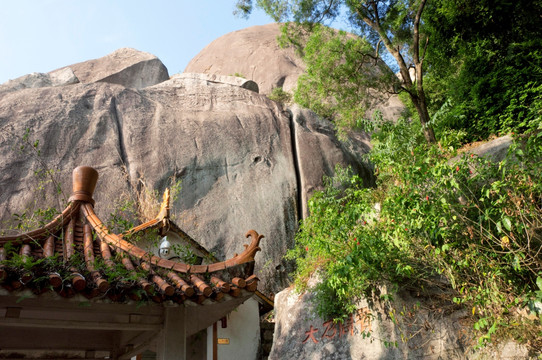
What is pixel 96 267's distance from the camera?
394 centimetres

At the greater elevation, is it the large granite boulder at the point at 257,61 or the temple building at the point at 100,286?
the large granite boulder at the point at 257,61

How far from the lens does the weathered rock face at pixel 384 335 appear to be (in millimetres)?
5930

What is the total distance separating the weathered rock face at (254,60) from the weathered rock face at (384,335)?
1483 cm

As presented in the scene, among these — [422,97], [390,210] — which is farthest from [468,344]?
[422,97]

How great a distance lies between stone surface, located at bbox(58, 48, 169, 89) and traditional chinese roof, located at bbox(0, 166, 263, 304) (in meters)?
15.0

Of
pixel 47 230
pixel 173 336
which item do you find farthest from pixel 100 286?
pixel 47 230

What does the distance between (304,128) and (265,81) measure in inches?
239

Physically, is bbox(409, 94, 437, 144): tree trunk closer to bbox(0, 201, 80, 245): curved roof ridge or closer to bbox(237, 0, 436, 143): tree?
bbox(237, 0, 436, 143): tree

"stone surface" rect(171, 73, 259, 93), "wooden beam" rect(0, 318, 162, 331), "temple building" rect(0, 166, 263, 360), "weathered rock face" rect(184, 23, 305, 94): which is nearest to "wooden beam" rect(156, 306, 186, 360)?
"temple building" rect(0, 166, 263, 360)

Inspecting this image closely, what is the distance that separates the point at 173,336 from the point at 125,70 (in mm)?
17042

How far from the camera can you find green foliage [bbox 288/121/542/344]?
5.27 meters

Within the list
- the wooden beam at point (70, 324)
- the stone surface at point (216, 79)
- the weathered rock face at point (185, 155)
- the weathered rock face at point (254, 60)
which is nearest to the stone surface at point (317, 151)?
the weathered rock face at point (185, 155)

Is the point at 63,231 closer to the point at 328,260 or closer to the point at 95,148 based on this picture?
the point at 328,260

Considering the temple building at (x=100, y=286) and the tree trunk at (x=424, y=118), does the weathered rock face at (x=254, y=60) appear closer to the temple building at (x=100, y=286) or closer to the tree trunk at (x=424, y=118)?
the tree trunk at (x=424, y=118)
